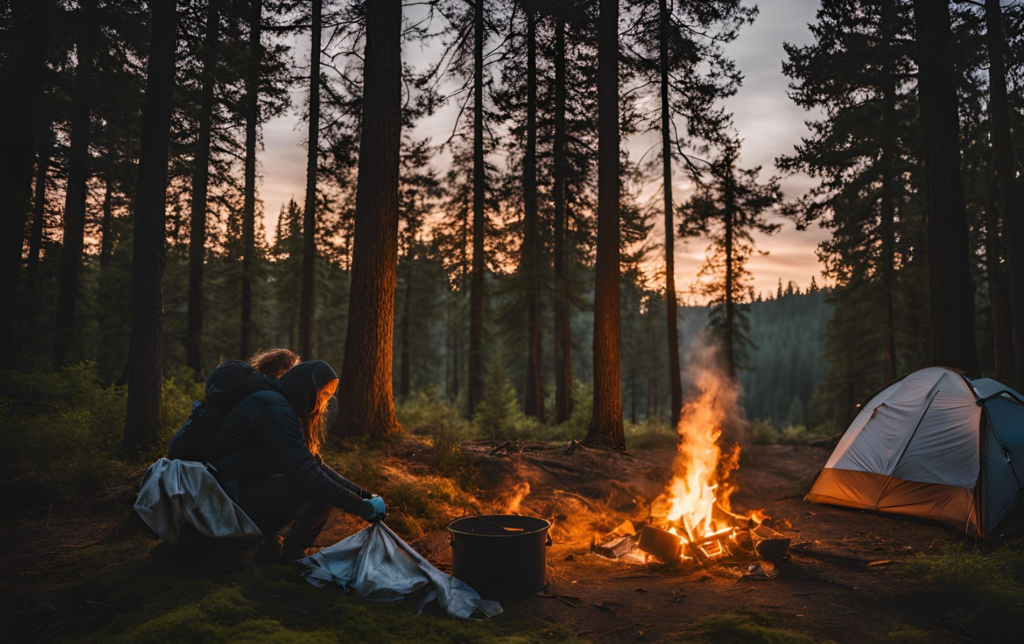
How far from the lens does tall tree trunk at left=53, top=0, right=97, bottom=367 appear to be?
45.8 feet

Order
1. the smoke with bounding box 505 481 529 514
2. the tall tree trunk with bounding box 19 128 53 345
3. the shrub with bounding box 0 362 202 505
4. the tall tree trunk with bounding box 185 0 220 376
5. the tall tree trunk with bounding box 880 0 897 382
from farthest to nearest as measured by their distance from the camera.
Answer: the tall tree trunk with bounding box 880 0 897 382 < the tall tree trunk with bounding box 185 0 220 376 < the tall tree trunk with bounding box 19 128 53 345 < the smoke with bounding box 505 481 529 514 < the shrub with bounding box 0 362 202 505

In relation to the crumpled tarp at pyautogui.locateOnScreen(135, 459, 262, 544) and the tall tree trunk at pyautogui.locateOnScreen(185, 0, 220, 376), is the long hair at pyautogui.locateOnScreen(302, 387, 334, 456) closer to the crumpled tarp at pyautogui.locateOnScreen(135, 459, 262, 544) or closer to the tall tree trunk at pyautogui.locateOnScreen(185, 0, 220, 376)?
the crumpled tarp at pyautogui.locateOnScreen(135, 459, 262, 544)

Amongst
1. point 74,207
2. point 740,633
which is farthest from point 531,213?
point 740,633

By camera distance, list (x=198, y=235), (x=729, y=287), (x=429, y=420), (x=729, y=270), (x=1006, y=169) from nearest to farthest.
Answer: (x=1006, y=169) < (x=429, y=420) < (x=198, y=235) < (x=729, y=270) < (x=729, y=287)

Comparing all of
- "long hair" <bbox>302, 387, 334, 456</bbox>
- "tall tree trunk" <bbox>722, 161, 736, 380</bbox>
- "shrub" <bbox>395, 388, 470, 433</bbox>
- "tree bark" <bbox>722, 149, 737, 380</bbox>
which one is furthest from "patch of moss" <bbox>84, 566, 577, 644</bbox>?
"tall tree trunk" <bbox>722, 161, 736, 380</bbox>

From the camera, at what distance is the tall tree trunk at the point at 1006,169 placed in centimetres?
1323

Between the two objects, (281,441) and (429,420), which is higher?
(281,441)

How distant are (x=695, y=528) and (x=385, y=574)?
3.87m

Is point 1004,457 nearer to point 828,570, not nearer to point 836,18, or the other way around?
point 828,570

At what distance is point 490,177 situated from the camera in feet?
58.3

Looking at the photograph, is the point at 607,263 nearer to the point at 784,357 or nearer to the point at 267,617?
the point at 267,617

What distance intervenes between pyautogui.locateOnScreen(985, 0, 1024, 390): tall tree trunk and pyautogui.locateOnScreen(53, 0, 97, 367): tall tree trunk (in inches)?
848

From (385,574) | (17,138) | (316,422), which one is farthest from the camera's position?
(17,138)

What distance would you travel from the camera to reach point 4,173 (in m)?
10.4
